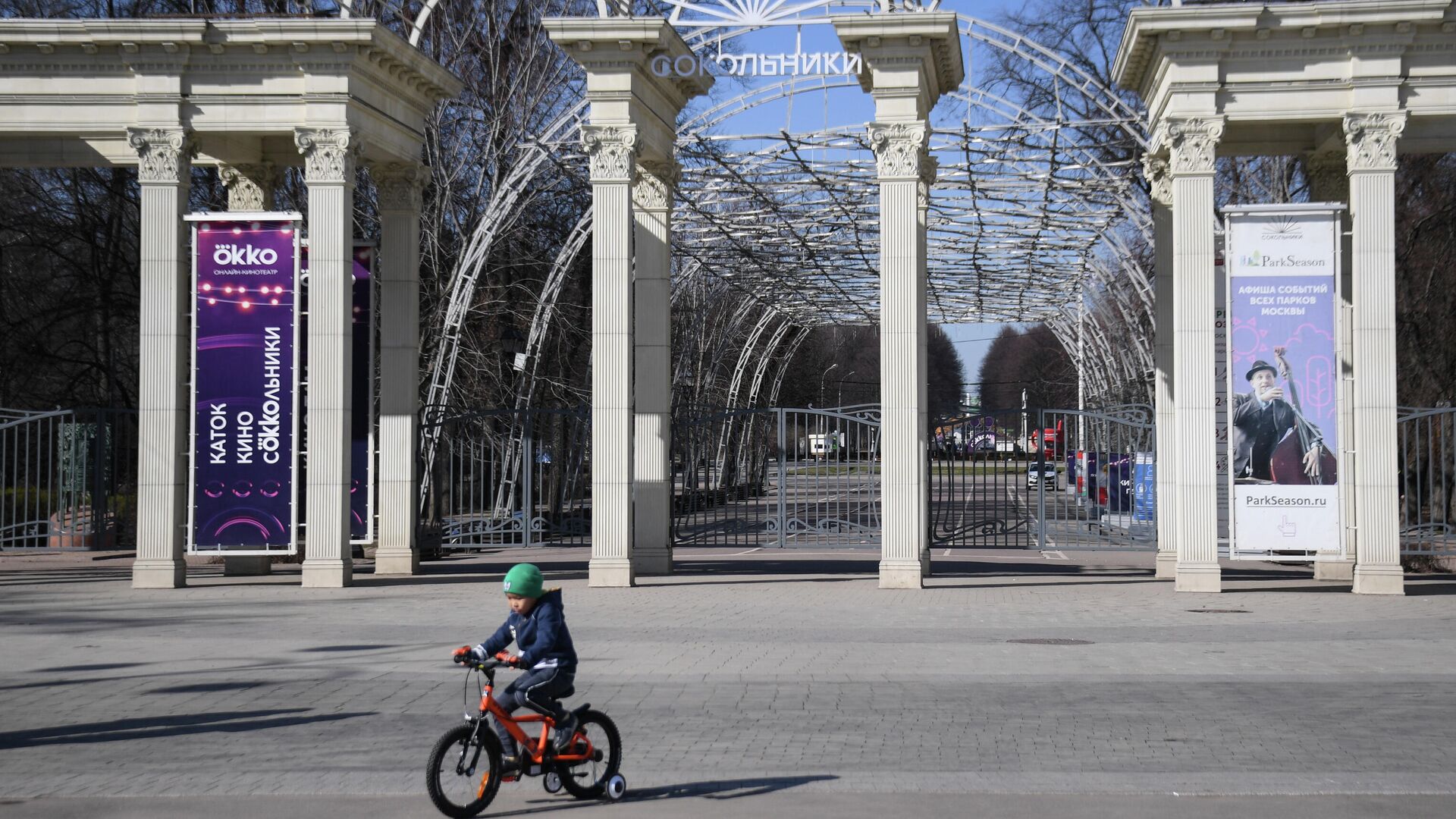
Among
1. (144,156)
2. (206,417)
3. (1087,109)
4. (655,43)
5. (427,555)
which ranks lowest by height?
(427,555)

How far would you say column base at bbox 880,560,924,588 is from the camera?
843 inches

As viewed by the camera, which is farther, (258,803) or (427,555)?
(427,555)

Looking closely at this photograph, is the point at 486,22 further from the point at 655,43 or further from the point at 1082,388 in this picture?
the point at 1082,388

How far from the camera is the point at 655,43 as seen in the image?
2148cm

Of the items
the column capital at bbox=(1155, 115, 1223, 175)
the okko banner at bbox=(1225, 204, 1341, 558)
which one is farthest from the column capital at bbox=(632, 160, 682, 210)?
the okko banner at bbox=(1225, 204, 1341, 558)

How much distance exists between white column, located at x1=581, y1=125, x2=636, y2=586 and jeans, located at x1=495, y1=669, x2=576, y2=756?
13.1 meters

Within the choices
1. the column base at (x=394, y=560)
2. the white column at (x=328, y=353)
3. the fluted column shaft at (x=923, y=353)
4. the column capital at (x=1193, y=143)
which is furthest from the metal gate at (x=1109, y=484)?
the white column at (x=328, y=353)

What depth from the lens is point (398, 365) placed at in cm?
2428

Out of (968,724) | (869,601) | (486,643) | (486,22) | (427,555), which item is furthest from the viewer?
(486,22)

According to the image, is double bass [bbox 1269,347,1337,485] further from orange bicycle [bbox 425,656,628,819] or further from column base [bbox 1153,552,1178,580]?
orange bicycle [bbox 425,656,628,819]

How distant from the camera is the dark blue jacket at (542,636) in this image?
26.9 feet

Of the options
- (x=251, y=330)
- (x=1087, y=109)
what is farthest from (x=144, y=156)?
(x=1087, y=109)

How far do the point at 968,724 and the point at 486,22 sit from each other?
93.8 ft

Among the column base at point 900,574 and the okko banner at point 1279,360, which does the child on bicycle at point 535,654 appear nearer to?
the column base at point 900,574
